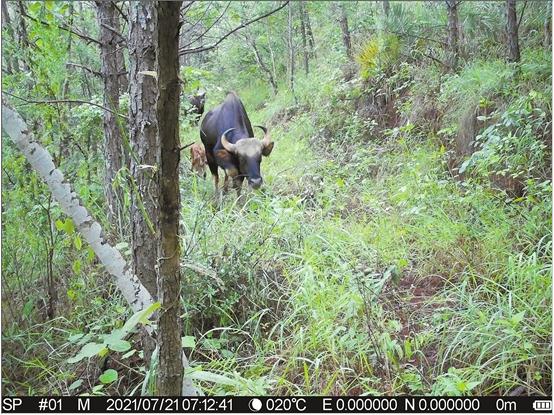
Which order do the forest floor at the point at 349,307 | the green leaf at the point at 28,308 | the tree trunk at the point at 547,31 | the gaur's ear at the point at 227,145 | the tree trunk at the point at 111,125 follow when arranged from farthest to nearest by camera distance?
1. the gaur's ear at the point at 227,145
2. the tree trunk at the point at 547,31
3. the tree trunk at the point at 111,125
4. the green leaf at the point at 28,308
5. the forest floor at the point at 349,307

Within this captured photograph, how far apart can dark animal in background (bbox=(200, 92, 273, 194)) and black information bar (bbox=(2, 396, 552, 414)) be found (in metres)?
4.03

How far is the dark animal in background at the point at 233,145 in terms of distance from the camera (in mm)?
6500

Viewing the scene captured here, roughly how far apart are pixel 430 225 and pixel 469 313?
1136mm

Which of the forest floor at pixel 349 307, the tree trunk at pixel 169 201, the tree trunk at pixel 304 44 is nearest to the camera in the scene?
the tree trunk at pixel 169 201


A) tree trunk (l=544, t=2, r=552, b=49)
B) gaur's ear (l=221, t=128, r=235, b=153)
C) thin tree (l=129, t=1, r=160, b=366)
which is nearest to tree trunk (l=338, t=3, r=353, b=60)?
gaur's ear (l=221, t=128, r=235, b=153)

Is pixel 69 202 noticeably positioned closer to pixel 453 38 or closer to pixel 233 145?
pixel 233 145

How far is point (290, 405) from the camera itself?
228cm

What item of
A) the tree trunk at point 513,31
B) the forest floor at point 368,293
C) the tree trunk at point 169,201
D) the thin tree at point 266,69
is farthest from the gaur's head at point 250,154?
the thin tree at point 266,69

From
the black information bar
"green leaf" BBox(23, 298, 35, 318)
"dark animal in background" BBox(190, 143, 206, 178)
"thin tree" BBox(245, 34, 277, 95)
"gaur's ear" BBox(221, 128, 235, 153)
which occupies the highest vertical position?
"thin tree" BBox(245, 34, 277, 95)

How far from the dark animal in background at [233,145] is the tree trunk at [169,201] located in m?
4.29

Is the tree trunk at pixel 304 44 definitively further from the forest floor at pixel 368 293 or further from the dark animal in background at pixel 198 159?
the forest floor at pixel 368 293

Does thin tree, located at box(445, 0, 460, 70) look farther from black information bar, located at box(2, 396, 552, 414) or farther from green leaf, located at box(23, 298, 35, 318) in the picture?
green leaf, located at box(23, 298, 35, 318)

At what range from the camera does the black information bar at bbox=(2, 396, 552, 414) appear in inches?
85.4

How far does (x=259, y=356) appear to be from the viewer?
10.0 ft
